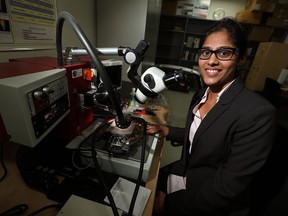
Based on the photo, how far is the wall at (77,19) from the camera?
999 millimetres

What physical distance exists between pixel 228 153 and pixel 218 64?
0.43 metres

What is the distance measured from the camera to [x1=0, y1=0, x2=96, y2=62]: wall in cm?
100

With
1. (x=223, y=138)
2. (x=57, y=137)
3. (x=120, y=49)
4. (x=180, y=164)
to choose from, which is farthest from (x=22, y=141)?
(x=180, y=164)

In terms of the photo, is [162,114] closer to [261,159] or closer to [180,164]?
[180,164]

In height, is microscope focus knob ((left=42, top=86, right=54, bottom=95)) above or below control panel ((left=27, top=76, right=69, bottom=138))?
above

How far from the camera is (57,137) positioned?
778 mm

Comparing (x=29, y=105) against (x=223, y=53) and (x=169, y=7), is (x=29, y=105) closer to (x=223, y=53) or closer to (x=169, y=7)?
(x=223, y=53)

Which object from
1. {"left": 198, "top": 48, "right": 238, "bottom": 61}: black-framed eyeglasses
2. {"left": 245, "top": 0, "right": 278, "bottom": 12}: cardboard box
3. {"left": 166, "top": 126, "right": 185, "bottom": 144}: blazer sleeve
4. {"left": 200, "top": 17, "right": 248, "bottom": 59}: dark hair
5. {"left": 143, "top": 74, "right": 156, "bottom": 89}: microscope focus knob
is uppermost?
{"left": 245, "top": 0, "right": 278, "bottom": 12}: cardboard box

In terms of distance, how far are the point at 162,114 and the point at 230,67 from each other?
0.67 meters

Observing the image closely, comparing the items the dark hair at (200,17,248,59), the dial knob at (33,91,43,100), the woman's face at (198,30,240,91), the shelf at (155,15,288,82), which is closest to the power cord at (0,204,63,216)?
the dial knob at (33,91,43,100)

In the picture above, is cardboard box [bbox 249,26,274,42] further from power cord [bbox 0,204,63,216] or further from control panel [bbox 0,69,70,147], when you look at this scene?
power cord [bbox 0,204,63,216]

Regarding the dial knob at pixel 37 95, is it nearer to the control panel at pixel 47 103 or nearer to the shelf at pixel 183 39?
the control panel at pixel 47 103

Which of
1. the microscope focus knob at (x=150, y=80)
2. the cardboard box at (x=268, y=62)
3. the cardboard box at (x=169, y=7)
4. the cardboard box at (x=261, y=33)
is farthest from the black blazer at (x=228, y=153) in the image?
the cardboard box at (x=261, y=33)

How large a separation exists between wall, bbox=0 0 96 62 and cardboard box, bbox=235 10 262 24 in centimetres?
377
